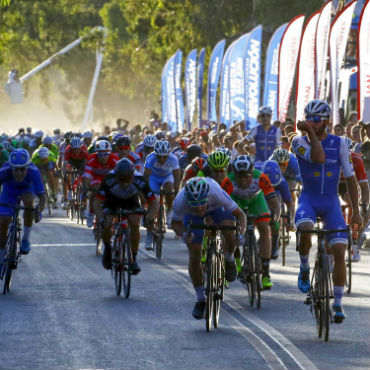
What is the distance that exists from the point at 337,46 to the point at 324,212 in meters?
15.4

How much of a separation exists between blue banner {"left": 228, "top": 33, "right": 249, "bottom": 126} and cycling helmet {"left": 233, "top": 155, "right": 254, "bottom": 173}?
22.1 meters

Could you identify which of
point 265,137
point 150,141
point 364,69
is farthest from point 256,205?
point 364,69

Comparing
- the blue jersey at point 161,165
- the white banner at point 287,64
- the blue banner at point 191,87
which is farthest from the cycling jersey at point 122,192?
the blue banner at point 191,87

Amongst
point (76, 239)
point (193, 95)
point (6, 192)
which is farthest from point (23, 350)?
point (193, 95)

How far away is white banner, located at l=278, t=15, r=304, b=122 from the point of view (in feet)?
99.4

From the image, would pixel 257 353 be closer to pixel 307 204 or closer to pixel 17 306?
pixel 307 204

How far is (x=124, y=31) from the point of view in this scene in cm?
9212

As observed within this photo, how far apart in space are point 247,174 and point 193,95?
32711 millimetres

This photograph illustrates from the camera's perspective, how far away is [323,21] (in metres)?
27.6

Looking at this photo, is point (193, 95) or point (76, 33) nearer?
point (193, 95)

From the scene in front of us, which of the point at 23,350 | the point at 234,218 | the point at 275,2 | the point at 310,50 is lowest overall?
the point at 23,350

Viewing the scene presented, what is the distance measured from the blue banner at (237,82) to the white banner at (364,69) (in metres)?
11.7

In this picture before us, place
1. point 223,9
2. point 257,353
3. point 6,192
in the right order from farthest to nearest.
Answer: point 223,9 < point 6,192 < point 257,353

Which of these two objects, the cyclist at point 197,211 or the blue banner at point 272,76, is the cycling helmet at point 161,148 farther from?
the blue banner at point 272,76
